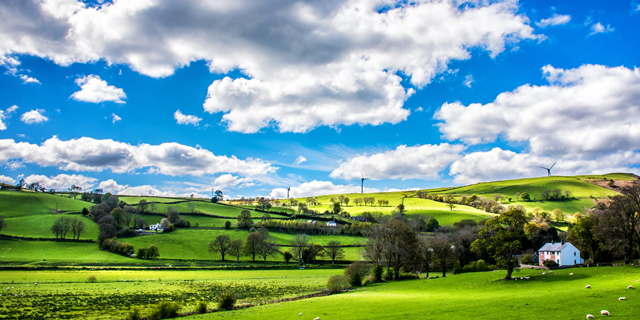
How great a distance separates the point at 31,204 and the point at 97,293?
141m

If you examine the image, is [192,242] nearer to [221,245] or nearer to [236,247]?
[221,245]

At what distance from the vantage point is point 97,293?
46000 mm

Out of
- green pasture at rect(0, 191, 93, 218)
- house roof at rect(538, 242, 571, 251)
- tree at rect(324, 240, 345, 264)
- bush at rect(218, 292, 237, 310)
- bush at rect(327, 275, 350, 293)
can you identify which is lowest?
tree at rect(324, 240, 345, 264)

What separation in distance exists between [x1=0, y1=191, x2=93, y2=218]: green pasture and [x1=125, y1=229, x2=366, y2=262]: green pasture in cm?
6065

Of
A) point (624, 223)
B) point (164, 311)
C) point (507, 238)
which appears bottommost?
point (164, 311)

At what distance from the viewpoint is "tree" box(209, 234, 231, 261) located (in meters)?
103

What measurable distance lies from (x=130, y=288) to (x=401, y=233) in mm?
44339

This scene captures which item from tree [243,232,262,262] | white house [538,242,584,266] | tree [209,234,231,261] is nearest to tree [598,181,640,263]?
white house [538,242,584,266]

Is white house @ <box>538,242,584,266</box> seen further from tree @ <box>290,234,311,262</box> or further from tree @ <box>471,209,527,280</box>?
tree @ <box>290,234,311,262</box>

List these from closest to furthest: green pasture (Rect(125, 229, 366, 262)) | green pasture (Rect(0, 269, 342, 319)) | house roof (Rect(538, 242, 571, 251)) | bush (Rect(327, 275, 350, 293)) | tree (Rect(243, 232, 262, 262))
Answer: green pasture (Rect(0, 269, 342, 319)) < bush (Rect(327, 275, 350, 293)) < house roof (Rect(538, 242, 571, 251)) < tree (Rect(243, 232, 262, 262)) < green pasture (Rect(125, 229, 366, 262))

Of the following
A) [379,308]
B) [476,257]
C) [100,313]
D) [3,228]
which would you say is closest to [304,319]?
[379,308]

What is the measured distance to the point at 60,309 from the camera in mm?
34219

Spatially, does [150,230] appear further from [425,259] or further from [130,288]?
[425,259]

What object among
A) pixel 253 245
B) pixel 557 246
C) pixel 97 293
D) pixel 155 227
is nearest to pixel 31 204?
pixel 155 227
